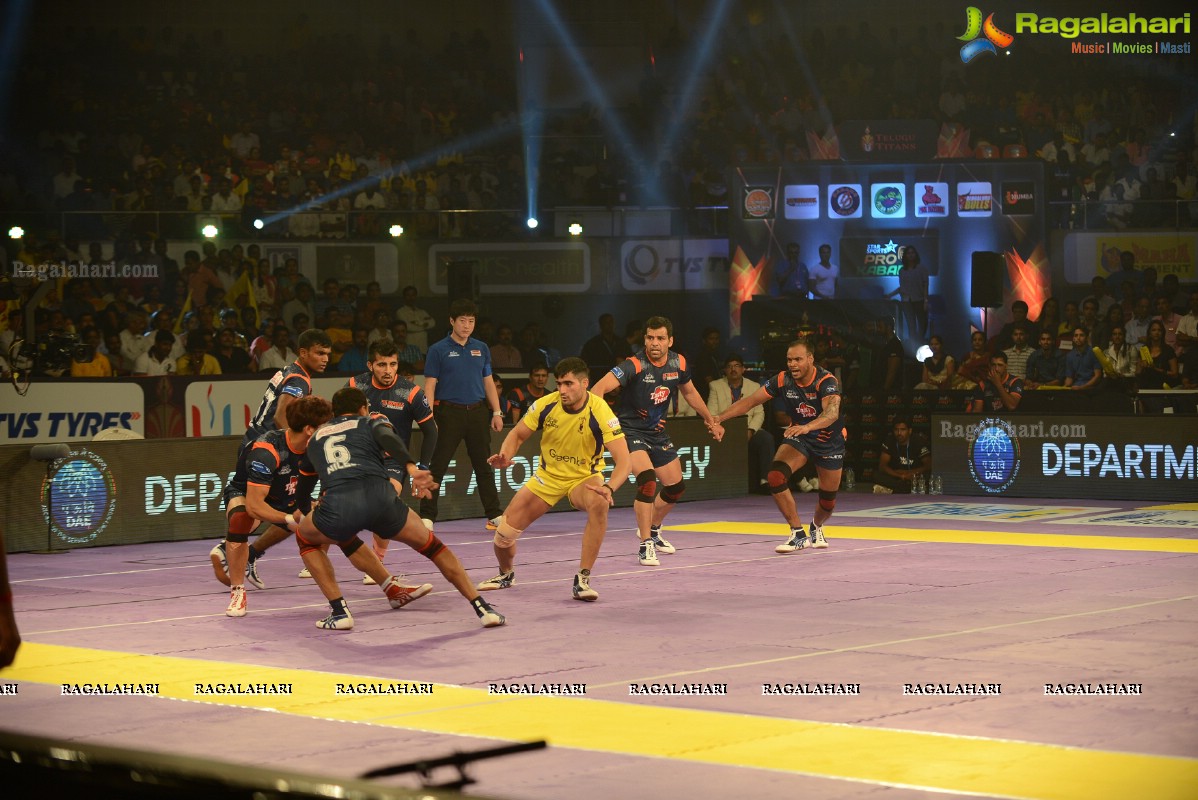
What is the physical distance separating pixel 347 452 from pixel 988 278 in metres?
16.9

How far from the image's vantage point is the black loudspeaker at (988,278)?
83.3 ft

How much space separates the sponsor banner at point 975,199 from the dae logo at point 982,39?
189 inches

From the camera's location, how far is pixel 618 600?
1240 cm

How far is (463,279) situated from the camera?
76.7 feet

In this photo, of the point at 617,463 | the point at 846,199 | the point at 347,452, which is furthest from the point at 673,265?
the point at 347,452

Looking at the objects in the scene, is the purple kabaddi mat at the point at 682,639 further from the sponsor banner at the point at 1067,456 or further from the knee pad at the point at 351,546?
the sponsor banner at the point at 1067,456

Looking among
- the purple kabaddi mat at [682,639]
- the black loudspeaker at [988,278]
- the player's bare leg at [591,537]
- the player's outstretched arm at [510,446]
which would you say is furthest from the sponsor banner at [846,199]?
the player's bare leg at [591,537]

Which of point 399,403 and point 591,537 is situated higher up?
point 399,403

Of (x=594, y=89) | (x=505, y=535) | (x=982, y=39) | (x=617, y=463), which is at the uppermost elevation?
(x=982, y=39)

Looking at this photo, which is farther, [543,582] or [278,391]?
[543,582]

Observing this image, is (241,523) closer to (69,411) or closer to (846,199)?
(69,411)

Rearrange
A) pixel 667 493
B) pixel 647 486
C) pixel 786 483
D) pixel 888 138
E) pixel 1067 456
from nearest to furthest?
pixel 647 486
pixel 667 493
pixel 786 483
pixel 1067 456
pixel 888 138

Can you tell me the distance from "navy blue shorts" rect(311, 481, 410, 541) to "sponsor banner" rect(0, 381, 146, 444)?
814cm

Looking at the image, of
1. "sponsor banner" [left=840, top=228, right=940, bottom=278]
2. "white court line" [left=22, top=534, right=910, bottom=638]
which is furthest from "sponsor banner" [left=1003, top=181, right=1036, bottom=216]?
"white court line" [left=22, top=534, right=910, bottom=638]
